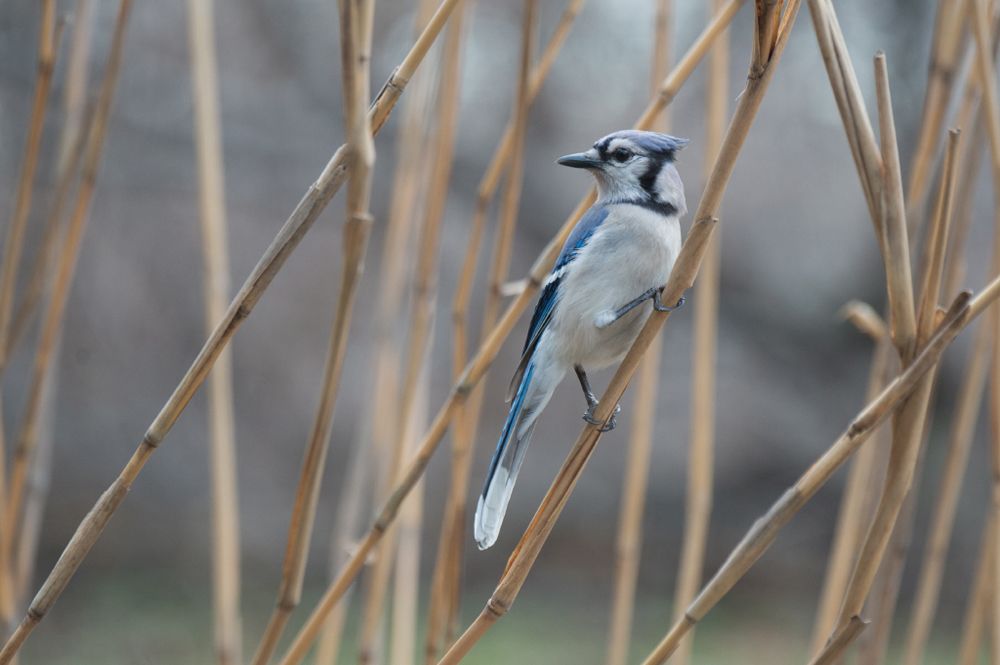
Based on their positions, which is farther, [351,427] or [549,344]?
[351,427]

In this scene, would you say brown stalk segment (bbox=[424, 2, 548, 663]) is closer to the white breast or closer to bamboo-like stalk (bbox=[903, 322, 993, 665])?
the white breast

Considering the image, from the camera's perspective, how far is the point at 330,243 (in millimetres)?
4395

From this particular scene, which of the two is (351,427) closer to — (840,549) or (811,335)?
(811,335)

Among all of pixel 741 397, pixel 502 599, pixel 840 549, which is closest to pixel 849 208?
pixel 741 397

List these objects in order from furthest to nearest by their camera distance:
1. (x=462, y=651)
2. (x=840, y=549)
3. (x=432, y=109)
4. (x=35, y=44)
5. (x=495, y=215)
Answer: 1. (x=495, y=215)
2. (x=35, y=44)
3. (x=432, y=109)
4. (x=840, y=549)
5. (x=462, y=651)

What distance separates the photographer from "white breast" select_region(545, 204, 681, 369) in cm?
150

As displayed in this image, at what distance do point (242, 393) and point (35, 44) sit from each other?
62.4 inches

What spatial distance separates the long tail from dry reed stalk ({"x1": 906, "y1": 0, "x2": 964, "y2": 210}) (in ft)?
1.88

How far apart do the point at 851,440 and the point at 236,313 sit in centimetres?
57

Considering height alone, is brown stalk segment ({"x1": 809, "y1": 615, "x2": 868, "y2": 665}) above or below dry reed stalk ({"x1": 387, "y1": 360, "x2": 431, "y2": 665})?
above

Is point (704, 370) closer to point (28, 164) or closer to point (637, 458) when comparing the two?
point (637, 458)

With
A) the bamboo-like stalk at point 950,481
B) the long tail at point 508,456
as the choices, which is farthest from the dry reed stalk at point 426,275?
the bamboo-like stalk at point 950,481

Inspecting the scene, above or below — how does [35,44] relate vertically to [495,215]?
above

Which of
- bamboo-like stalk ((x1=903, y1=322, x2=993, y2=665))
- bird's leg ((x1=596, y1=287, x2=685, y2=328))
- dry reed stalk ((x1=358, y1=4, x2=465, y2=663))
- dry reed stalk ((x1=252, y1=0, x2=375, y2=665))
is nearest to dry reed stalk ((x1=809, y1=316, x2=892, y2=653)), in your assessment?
bamboo-like stalk ((x1=903, y1=322, x2=993, y2=665))
